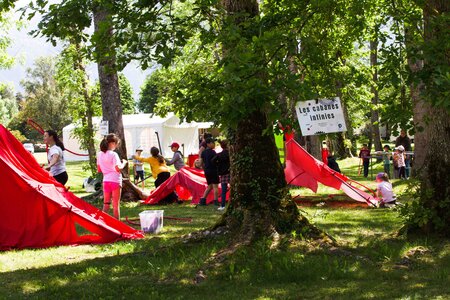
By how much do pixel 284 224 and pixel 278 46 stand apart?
240 centimetres

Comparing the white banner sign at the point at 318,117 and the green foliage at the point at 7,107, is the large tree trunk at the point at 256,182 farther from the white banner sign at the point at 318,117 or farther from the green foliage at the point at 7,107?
the green foliage at the point at 7,107

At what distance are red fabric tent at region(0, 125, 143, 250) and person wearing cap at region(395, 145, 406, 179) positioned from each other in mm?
12562

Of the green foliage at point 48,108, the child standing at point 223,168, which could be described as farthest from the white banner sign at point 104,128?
the green foliage at point 48,108

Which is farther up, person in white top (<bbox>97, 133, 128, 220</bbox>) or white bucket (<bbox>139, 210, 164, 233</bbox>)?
person in white top (<bbox>97, 133, 128, 220</bbox>)

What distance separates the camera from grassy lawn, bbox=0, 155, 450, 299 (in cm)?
683

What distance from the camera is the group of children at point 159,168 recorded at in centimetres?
1151

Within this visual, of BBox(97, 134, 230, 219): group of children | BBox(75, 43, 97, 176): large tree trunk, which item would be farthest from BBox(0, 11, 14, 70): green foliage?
BBox(97, 134, 230, 219): group of children

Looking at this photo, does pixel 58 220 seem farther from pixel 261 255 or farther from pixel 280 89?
pixel 280 89

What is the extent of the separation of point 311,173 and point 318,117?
24.0 ft

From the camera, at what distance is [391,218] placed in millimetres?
12094

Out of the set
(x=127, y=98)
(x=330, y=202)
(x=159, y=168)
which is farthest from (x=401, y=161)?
(x=127, y=98)

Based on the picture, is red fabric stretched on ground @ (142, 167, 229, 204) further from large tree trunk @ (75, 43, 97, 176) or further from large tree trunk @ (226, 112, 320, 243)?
large tree trunk @ (226, 112, 320, 243)

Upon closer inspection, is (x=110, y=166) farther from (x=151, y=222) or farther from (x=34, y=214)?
(x=34, y=214)

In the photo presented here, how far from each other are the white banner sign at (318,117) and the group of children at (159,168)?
14.3ft
